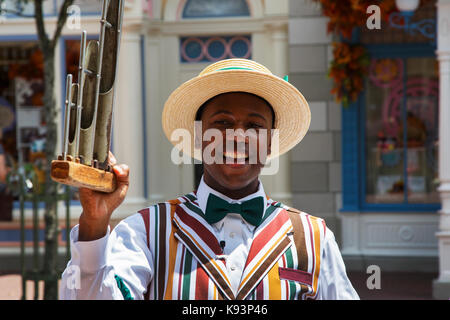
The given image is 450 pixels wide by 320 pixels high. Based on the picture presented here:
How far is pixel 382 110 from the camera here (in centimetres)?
819

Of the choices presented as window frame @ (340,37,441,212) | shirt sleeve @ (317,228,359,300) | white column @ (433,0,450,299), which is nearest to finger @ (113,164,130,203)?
shirt sleeve @ (317,228,359,300)

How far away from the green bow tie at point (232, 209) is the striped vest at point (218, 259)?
27 millimetres

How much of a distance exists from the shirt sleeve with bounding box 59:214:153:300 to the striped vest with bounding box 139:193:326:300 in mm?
35

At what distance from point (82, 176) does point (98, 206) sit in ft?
0.51

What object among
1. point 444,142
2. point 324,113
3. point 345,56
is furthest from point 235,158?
point 324,113

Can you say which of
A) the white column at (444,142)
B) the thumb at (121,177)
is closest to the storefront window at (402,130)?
the white column at (444,142)

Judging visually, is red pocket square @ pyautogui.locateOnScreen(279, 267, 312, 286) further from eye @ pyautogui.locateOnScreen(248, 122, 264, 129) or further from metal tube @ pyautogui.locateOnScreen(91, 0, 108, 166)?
metal tube @ pyautogui.locateOnScreen(91, 0, 108, 166)

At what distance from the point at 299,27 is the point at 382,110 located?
138 centimetres

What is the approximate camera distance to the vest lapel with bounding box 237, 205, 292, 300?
192cm

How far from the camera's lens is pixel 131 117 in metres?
8.18

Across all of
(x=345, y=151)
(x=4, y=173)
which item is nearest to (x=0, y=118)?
(x=4, y=173)
